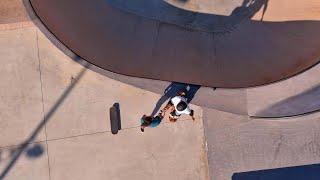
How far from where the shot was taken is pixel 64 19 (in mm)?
8203

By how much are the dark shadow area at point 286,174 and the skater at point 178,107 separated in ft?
5.43

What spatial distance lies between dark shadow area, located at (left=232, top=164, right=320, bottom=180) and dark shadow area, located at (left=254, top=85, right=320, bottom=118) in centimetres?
121

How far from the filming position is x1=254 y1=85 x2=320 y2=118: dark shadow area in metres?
7.54

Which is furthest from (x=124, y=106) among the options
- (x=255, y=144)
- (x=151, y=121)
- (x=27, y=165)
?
(x=255, y=144)

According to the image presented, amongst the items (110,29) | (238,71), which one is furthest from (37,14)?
(238,71)

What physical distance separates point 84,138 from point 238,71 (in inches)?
139

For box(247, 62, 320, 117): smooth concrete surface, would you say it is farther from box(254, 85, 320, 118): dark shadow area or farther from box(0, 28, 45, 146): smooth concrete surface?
box(0, 28, 45, 146): smooth concrete surface

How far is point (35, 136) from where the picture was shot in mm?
8203

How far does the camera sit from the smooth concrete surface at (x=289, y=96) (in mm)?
7492

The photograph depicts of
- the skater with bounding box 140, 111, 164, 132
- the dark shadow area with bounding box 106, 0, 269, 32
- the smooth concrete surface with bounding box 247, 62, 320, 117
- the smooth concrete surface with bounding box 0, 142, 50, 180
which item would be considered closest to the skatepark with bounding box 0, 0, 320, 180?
the smooth concrete surface with bounding box 0, 142, 50, 180

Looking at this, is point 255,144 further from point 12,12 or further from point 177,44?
point 12,12

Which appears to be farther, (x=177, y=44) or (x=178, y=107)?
(x=177, y=44)

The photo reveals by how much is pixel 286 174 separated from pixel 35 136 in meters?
5.33

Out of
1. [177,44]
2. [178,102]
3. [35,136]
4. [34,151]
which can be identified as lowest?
[34,151]
